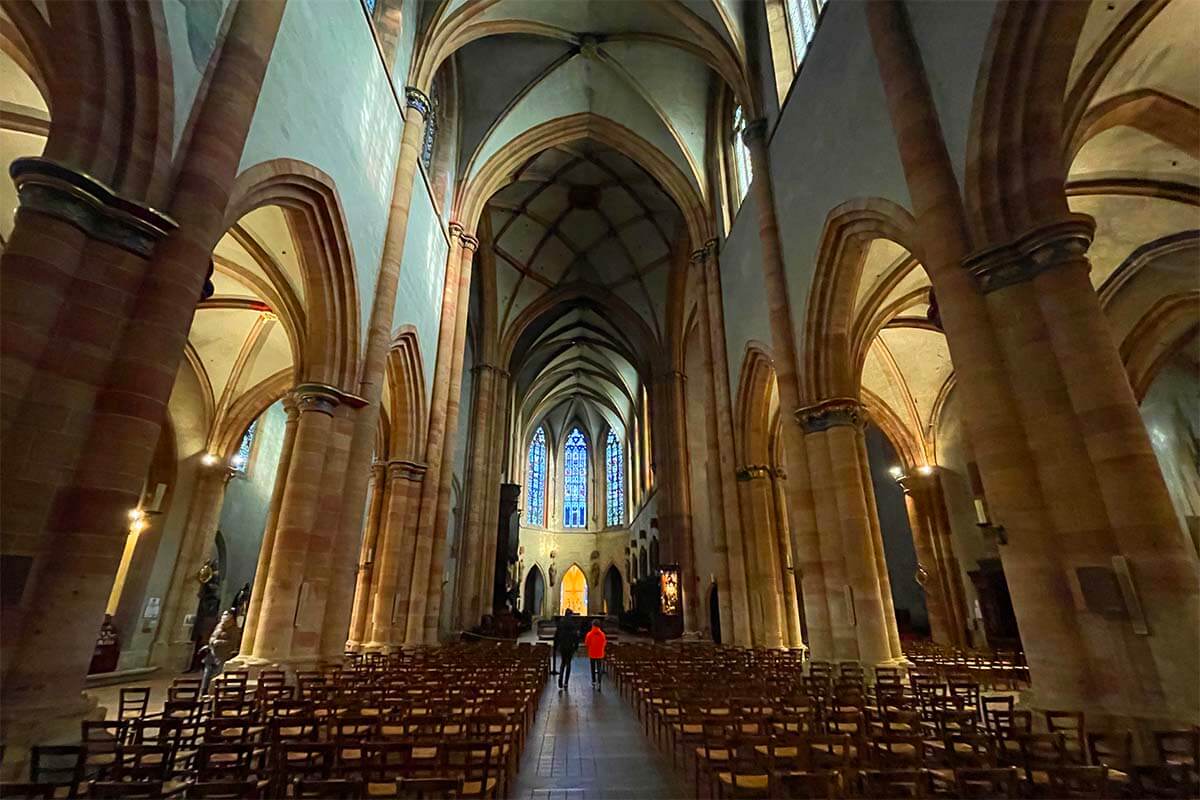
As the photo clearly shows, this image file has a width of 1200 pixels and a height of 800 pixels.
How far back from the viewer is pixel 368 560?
13203 mm

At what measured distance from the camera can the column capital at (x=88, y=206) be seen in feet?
14.0

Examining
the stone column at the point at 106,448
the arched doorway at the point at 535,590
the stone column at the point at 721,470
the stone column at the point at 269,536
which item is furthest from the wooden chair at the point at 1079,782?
the arched doorway at the point at 535,590

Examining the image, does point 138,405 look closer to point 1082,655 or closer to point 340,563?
point 340,563

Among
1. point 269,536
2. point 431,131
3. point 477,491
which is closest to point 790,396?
point 269,536

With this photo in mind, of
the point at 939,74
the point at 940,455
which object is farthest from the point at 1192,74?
the point at 940,455

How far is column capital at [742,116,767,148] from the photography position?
1225 centimetres

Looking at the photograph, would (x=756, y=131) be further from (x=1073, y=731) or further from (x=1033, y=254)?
(x=1073, y=731)

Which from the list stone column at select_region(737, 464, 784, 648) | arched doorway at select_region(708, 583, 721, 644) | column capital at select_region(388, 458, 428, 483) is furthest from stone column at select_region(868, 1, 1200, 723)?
A: arched doorway at select_region(708, 583, 721, 644)

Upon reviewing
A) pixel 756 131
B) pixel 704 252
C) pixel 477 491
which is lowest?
pixel 477 491

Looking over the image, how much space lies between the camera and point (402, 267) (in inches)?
471

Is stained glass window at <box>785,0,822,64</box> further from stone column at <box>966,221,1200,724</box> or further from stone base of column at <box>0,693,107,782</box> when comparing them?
stone base of column at <box>0,693,107,782</box>

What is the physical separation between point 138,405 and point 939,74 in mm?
9265

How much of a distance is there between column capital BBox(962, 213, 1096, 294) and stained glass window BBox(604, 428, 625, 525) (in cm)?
3237

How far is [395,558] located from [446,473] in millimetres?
2672
